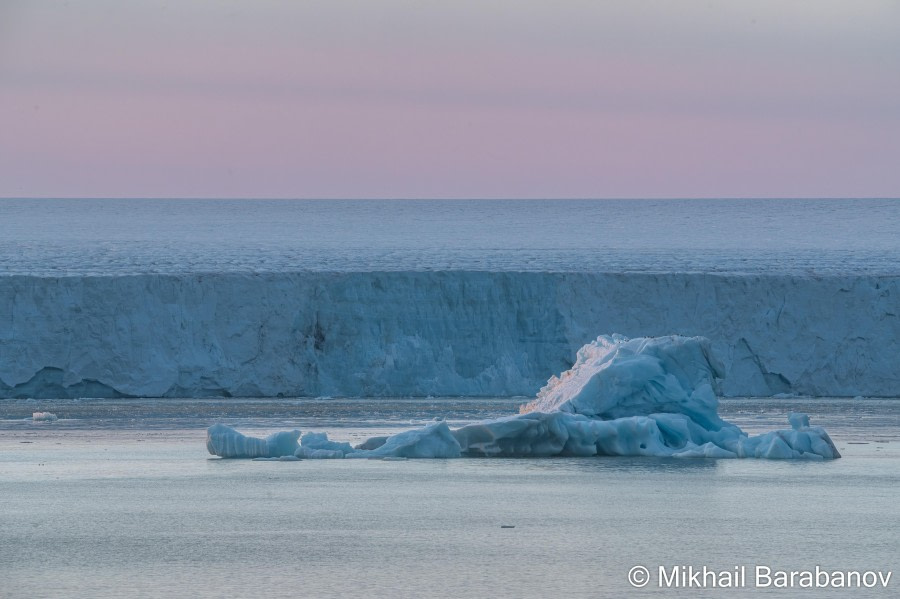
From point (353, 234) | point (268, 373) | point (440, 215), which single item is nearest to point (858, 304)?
point (268, 373)

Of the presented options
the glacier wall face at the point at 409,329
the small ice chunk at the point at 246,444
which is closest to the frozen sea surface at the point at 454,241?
the glacier wall face at the point at 409,329

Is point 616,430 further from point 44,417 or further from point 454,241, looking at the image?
point 454,241

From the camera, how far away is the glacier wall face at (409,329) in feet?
82.2

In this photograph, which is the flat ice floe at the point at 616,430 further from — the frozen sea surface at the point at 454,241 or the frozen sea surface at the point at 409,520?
the frozen sea surface at the point at 454,241

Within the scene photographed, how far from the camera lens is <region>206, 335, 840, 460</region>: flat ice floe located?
49.3 ft

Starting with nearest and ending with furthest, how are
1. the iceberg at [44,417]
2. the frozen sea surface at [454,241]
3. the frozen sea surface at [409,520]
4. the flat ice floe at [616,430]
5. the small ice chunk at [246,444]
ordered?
the frozen sea surface at [409,520] < the small ice chunk at [246,444] < the flat ice floe at [616,430] < the iceberg at [44,417] < the frozen sea surface at [454,241]

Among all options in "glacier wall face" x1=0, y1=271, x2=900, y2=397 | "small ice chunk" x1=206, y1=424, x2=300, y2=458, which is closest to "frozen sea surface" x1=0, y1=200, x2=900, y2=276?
"glacier wall face" x1=0, y1=271, x2=900, y2=397

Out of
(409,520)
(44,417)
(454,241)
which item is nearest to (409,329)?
(44,417)

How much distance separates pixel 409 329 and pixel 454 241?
89.8 ft

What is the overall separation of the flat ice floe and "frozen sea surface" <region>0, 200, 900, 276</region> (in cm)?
1632

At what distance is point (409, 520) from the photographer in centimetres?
1084

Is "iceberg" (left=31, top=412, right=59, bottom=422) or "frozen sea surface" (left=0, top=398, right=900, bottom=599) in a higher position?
"iceberg" (left=31, top=412, right=59, bottom=422)

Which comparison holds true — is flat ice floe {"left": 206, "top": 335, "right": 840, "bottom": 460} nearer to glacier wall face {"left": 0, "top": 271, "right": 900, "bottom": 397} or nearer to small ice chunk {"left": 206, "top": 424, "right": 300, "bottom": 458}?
small ice chunk {"left": 206, "top": 424, "right": 300, "bottom": 458}

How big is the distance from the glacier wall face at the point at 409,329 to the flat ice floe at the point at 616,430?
370 inches
